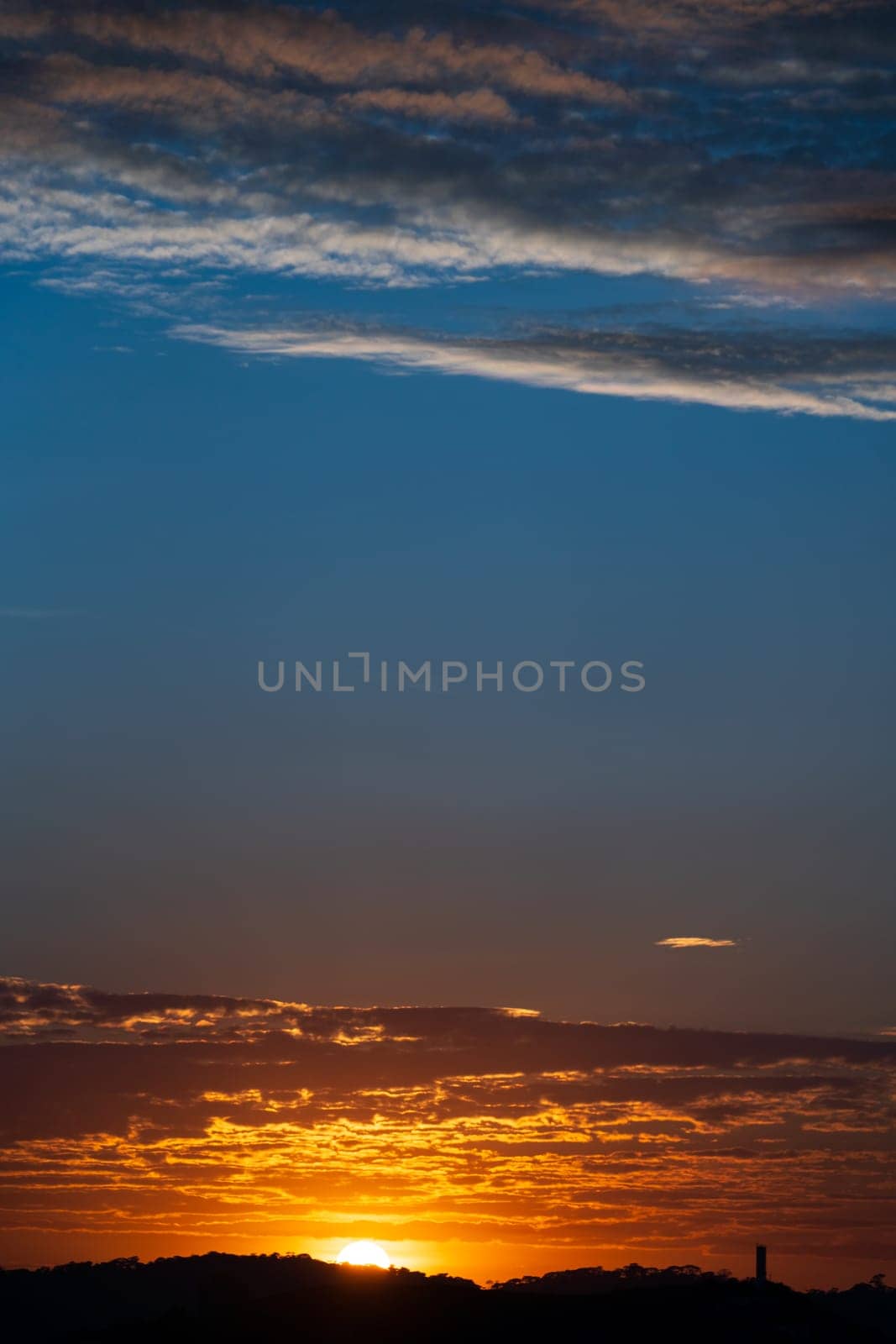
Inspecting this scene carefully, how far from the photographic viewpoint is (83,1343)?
99875 mm

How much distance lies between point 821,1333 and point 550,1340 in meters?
13.9

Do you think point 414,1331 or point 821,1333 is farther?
point 414,1331

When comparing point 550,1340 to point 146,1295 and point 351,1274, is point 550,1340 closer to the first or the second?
point 351,1274

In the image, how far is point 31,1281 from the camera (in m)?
194

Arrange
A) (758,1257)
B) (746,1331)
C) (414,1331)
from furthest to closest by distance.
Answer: (758,1257), (414,1331), (746,1331)

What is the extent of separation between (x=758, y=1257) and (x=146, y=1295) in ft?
345

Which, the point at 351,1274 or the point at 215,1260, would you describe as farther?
the point at 215,1260

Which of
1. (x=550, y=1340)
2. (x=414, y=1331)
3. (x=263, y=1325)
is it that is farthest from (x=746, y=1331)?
(x=263, y=1325)

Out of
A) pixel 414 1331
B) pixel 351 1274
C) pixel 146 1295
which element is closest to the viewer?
pixel 414 1331

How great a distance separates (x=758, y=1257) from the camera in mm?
98062

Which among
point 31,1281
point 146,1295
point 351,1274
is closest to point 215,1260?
point 146,1295

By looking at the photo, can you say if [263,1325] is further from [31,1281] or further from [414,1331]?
[31,1281]

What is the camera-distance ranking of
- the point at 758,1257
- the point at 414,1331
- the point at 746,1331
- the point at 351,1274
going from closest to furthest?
the point at 746,1331 → the point at 414,1331 → the point at 758,1257 → the point at 351,1274

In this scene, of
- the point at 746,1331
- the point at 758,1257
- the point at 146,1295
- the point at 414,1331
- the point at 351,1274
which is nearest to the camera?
the point at 746,1331
